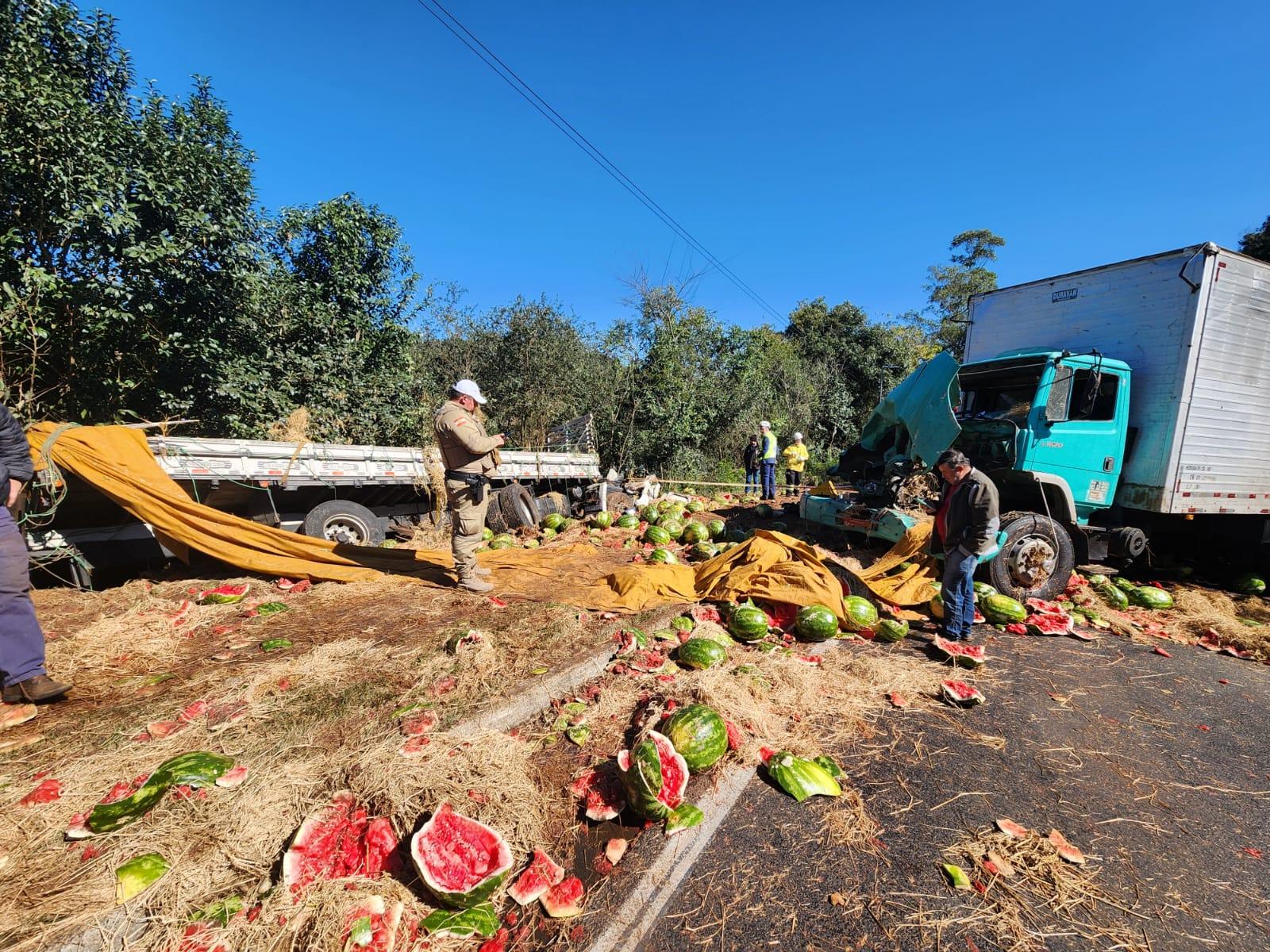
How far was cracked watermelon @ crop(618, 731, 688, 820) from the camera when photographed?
8.91ft

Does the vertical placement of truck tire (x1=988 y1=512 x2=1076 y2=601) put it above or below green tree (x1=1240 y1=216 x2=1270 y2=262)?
below

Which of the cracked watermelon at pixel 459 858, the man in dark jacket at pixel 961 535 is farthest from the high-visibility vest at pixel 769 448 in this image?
the cracked watermelon at pixel 459 858

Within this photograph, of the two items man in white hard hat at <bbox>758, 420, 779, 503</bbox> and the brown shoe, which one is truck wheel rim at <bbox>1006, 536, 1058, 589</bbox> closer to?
man in white hard hat at <bbox>758, 420, 779, 503</bbox>

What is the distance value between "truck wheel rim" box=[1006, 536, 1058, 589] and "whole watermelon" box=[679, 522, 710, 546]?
4232mm

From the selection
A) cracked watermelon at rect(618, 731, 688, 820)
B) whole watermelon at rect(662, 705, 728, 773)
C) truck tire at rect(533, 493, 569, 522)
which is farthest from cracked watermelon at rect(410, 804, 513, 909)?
truck tire at rect(533, 493, 569, 522)

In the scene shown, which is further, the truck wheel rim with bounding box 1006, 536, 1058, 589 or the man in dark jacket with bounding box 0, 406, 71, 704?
the truck wheel rim with bounding box 1006, 536, 1058, 589

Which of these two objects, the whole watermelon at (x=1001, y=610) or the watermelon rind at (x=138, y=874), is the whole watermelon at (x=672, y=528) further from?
the watermelon rind at (x=138, y=874)

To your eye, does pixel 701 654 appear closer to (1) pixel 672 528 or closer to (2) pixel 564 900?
(2) pixel 564 900

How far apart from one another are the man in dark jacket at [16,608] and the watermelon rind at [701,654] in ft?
14.7

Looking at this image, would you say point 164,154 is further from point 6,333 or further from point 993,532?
point 993,532

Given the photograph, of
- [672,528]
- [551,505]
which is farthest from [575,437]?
[672,528]

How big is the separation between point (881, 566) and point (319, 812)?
250 inches

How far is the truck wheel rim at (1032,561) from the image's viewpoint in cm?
671

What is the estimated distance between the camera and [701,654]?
4.45 m
